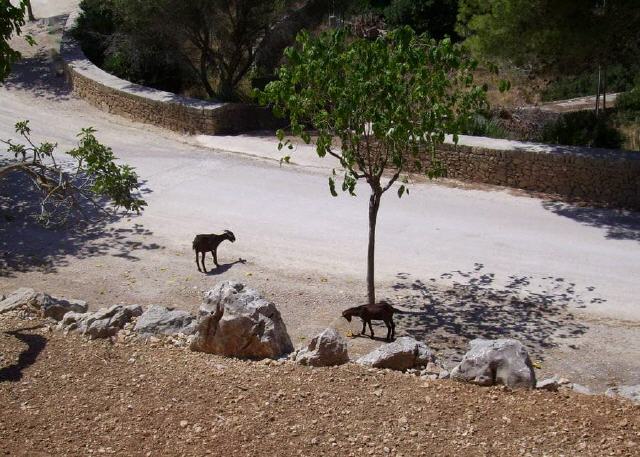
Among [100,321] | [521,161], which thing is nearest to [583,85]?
[521,161]

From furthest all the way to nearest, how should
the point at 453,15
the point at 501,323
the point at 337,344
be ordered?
the point at 453,15, the point at 501,323, the point at 337,344

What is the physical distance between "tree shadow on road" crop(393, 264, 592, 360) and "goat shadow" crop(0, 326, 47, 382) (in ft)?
16.7

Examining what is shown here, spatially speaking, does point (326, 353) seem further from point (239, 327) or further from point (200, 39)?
point (200, 39)

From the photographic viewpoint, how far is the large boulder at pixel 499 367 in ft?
27.2

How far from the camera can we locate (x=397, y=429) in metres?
7.39

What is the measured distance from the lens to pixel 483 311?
40.7ft

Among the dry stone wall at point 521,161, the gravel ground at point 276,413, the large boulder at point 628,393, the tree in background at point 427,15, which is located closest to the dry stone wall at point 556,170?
the dry stone wall at point 521,161

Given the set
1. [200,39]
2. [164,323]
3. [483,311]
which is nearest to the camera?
[164,323]

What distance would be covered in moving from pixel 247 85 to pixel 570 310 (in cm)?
1600

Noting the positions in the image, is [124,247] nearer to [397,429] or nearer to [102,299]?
[102,299]

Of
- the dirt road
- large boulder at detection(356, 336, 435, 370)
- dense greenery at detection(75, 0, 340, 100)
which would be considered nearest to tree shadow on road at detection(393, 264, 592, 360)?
the dirt road

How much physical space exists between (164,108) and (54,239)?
813 cm

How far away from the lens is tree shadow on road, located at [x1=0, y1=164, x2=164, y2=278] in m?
14.5

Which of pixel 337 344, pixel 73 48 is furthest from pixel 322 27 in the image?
pixel 337 344
